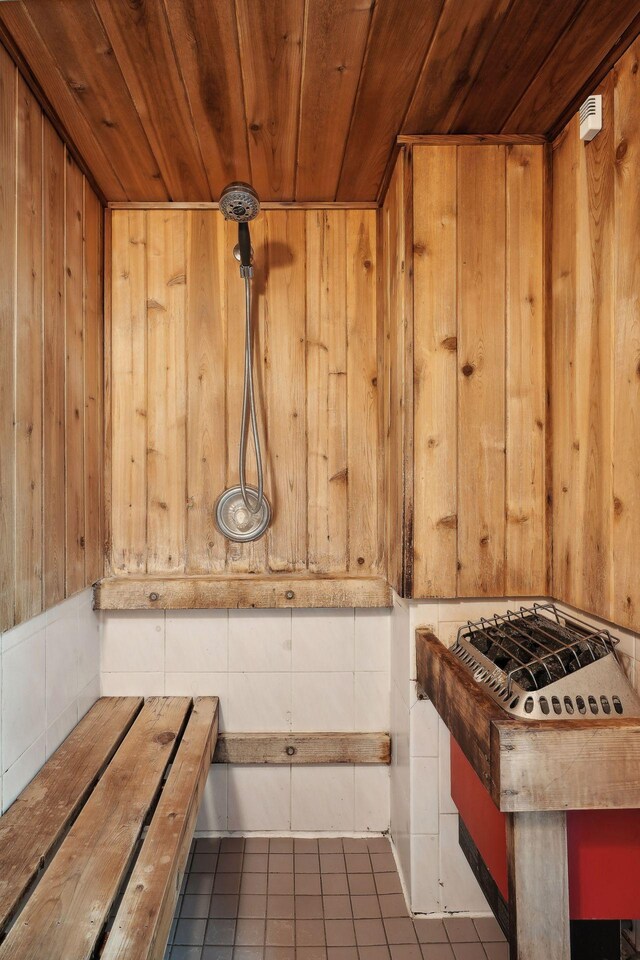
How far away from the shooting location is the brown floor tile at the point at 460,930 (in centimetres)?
159

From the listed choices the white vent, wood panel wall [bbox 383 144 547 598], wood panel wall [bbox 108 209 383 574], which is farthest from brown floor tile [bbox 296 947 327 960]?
the white vent

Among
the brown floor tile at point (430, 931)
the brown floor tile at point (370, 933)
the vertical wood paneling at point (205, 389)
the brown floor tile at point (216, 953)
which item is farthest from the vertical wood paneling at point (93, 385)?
the brown floor tile at point (430, 931)

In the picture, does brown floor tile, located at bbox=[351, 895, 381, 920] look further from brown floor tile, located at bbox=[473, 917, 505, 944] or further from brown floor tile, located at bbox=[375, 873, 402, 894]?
brown floor tile, located at bbox=[473, 917, 505, 944]

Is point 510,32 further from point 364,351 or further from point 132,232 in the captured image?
point 132,232

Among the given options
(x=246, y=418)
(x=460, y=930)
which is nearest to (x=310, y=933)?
(x=460, y=930)

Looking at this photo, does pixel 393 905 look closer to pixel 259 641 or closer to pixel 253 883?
pixel 253 883

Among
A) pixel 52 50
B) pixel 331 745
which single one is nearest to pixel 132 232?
pixel 52 50

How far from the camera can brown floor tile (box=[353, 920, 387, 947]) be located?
1.56 meters

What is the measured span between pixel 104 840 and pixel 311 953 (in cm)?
68

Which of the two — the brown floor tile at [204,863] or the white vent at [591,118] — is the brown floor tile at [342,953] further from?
the white vent at [591,118]

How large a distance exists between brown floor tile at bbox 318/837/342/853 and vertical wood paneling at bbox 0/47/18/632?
129 cm

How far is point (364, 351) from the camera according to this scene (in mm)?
2074

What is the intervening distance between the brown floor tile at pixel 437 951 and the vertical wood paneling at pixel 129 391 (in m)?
1.37

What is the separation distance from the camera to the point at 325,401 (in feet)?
6.79
